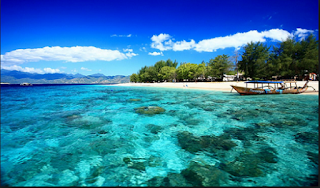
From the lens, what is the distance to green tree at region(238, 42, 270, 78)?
52.5 meters

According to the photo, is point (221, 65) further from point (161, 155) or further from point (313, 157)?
point (161, 155)

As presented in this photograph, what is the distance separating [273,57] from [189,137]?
63.7 m

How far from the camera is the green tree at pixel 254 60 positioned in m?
52.5

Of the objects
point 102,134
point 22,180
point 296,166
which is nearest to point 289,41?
point 296,166

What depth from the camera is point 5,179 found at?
4.33 m

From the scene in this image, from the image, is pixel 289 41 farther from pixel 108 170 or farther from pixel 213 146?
pixel 108 170

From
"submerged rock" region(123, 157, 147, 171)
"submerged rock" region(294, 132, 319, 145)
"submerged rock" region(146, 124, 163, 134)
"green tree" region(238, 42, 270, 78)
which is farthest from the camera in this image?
"green tree" region(238, 42, 270, 78)

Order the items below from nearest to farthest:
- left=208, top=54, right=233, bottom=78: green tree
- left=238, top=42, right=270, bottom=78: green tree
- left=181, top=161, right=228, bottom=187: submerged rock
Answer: left=181, top=161, right=228, bottom=187: submerged rock
left=238, top=42, right=270, bottom=78: green tree
left=208, top=54, right=233, bottom=78: green tree

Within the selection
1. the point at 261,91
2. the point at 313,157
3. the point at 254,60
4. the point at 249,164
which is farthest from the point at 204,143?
the point at 254,60

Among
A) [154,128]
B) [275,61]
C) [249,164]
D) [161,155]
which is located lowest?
[161,155]

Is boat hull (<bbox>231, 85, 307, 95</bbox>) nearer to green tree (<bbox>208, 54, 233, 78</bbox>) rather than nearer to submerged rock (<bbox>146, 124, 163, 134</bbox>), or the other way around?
submerged rock (<bbox>146, 124, 163, 134</bbox>)

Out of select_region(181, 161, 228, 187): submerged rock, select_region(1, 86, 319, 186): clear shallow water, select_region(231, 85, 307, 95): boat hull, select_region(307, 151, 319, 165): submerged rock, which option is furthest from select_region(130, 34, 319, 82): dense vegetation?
select_region(181, 161, 228, 187): submerged rock

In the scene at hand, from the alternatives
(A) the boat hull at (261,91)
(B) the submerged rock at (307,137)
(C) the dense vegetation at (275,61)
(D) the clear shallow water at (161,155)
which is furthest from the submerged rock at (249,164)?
(C) the dense vegetation at (275,61)

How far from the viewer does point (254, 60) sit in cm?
5612
